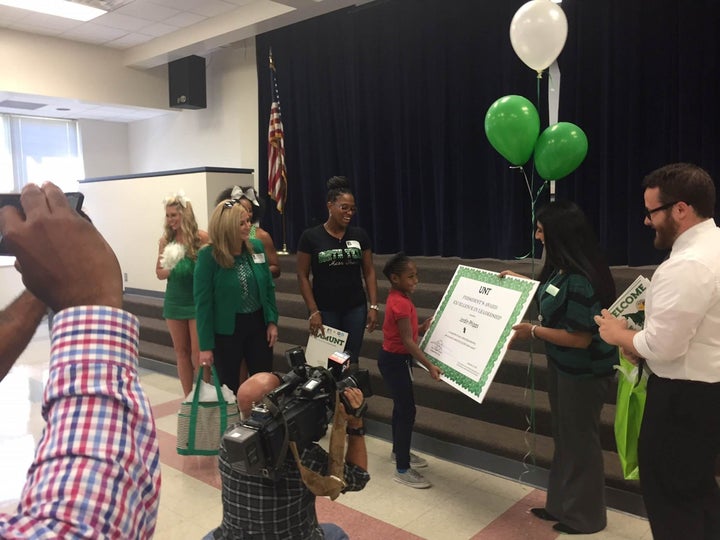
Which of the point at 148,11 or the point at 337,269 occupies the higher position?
the point at 148,11

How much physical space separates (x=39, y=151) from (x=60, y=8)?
3265 mm

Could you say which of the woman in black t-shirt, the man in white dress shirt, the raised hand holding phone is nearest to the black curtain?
the woman in black t-shirt

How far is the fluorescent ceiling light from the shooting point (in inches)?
219

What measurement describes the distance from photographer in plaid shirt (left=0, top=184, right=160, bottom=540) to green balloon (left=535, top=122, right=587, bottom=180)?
110 inches

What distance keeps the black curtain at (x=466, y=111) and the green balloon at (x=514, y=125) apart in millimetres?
1601

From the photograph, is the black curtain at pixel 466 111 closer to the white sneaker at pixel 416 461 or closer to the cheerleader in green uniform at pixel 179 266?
the white sneaker at pixel 416 461

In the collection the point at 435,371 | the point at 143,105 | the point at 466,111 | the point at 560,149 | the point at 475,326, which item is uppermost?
the point at 143,105

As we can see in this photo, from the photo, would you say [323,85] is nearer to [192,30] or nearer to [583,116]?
[192,30]

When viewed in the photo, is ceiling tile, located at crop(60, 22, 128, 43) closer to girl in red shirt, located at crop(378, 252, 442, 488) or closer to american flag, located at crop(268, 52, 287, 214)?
american flag, located at crop(268, 52, 287, 214)

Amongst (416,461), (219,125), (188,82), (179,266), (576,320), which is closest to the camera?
(576,320)

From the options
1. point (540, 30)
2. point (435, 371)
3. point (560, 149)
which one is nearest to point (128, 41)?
point (540, 30)

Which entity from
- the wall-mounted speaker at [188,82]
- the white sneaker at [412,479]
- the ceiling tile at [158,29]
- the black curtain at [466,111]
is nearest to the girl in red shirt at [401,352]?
the white sneaker at [412,479]

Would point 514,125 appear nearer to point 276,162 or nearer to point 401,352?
point 401,352

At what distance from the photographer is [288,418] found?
1411 mm
